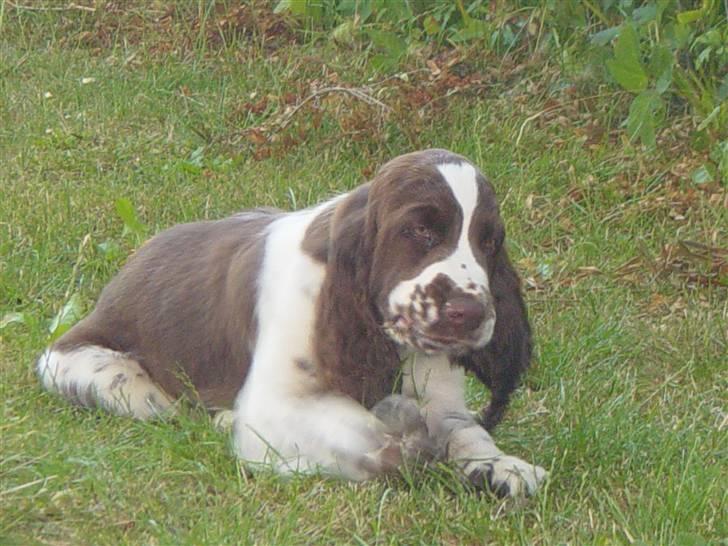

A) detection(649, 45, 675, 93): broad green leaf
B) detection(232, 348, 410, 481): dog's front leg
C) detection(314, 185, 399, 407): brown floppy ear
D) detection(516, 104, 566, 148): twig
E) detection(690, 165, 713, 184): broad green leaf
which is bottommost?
detection(516, 104, 566, 148): twig

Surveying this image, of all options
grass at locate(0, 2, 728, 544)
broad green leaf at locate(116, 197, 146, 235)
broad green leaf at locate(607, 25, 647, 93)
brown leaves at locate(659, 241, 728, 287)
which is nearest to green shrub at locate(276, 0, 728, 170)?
broad green leaf at locate(607, 25, 647, 93)

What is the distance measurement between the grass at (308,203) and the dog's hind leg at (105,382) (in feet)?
0.24

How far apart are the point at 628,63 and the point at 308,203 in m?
1.57

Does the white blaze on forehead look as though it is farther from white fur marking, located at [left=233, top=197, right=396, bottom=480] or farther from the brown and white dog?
white fur marking, located at [left=233, top=197, right=396, bottom=480]

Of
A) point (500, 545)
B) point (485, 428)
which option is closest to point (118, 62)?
point (485, 428)

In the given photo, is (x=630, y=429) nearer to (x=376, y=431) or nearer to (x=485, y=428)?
(x=485, y=428)

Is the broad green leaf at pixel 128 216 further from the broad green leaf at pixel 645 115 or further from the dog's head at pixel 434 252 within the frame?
the dog's head at pixel 434 252

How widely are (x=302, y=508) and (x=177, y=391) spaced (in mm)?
1033

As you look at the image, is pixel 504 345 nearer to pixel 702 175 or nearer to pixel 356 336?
pixel 356 336

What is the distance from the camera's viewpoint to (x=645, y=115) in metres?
7.36

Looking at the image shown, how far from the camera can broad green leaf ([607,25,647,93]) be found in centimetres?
720

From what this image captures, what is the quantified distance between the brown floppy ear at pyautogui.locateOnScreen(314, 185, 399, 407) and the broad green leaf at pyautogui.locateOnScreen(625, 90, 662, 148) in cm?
300

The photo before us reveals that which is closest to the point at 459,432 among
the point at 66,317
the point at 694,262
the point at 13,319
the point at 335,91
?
the point at 66,317

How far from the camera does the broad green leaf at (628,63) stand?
23.6 feet
